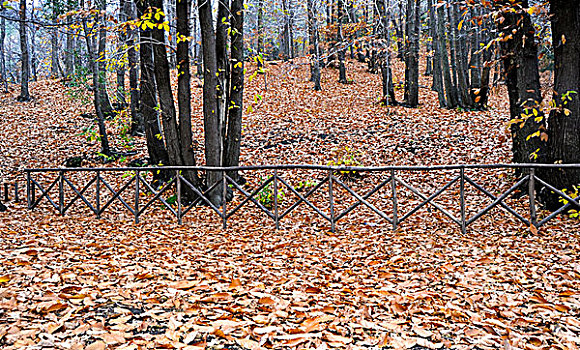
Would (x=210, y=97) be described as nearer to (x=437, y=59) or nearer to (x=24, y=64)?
(x=437, y=59)

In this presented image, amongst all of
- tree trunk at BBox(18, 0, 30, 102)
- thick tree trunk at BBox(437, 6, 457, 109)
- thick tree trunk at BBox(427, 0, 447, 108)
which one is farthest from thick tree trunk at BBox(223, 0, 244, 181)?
tree trunk at BBox(18, 0, 30, 102)

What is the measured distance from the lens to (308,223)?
24.1ft

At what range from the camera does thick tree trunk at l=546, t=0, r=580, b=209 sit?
642cm

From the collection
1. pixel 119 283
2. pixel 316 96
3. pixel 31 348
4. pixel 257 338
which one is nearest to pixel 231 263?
pixel 119 283

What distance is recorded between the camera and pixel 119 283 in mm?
4215

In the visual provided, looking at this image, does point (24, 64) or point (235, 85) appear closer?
point (235, 85)

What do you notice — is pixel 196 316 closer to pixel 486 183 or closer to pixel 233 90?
pixel 233 90

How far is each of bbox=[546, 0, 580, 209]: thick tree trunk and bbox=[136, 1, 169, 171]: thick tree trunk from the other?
7.55m

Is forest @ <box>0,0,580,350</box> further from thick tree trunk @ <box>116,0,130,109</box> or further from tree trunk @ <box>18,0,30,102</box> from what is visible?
tree trunk @ <box>18,0,30,102</box>

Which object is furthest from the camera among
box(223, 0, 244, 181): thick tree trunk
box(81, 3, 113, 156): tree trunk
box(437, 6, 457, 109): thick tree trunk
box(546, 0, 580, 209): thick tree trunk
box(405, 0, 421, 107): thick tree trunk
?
box(405, 0, 421, 107): thick tree trunk

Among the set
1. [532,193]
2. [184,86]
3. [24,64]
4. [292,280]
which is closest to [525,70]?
[532,193]

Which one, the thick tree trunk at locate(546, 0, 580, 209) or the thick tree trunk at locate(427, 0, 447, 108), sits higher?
the thick tree trunk at locate(427, 0, 447, 108)

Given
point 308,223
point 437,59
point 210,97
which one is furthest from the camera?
point 437,59

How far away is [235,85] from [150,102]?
238cm
